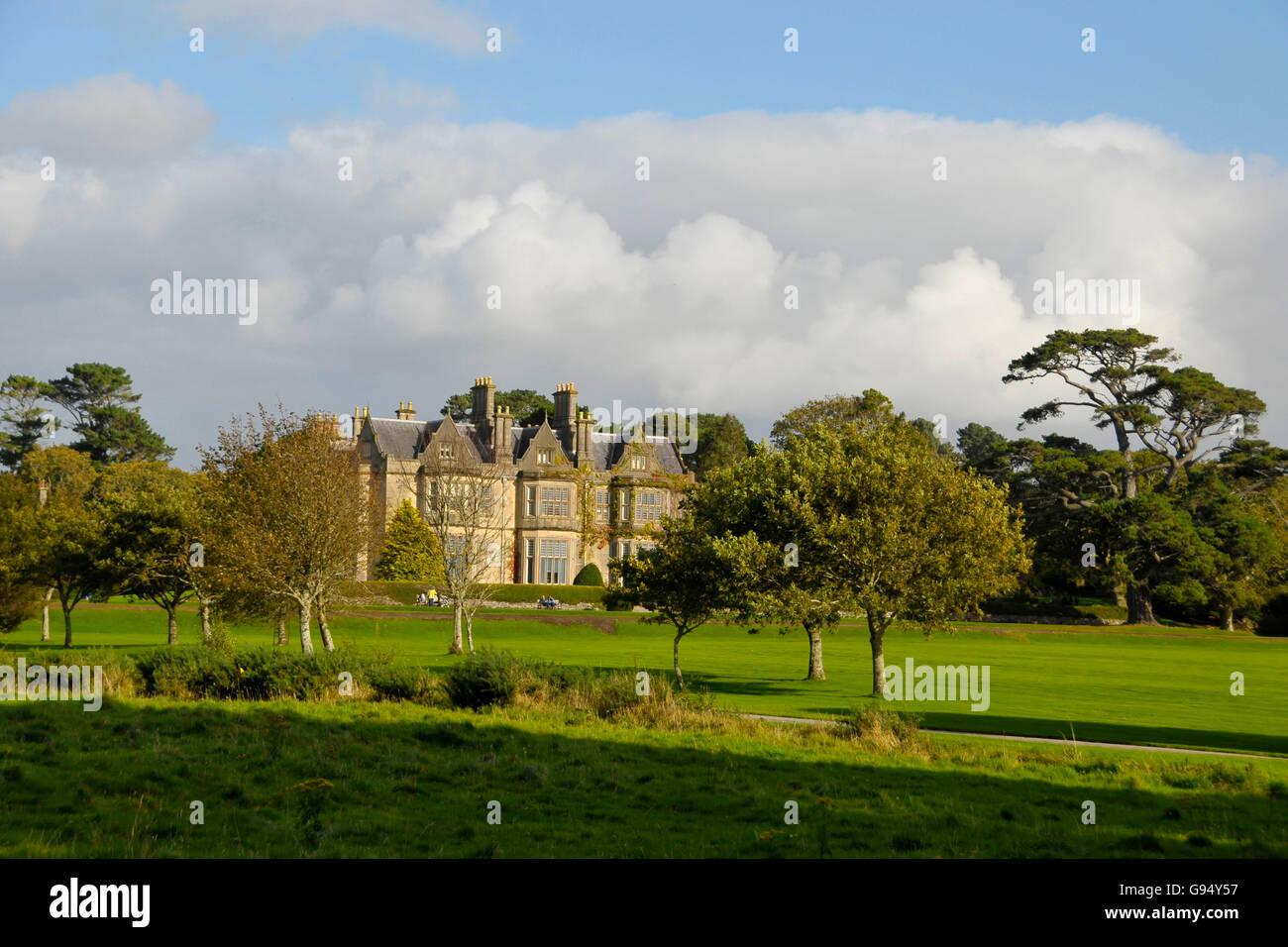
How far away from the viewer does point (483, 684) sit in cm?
→ 2492

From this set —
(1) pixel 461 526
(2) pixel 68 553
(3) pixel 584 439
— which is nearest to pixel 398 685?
(2) pixel 68 553

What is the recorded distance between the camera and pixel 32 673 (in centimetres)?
2755

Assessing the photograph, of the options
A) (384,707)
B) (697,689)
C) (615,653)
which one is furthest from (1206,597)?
(384,707)

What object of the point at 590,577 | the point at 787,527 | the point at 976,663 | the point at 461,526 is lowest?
the point at 976,663

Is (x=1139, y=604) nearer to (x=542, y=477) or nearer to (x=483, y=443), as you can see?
(x=542, y=477)

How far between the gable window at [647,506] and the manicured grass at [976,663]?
83.4ft

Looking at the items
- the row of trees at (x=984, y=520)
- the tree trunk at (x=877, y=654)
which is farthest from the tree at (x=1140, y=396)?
the tree trunk at (x=877, y=654)

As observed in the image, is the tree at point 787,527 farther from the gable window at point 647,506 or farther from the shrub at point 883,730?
the gable window at point 647,506

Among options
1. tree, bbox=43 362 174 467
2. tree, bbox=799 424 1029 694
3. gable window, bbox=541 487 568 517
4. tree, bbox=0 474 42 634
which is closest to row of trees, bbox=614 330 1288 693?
tree, bbox=799 424 1029 694

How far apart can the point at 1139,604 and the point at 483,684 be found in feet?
202

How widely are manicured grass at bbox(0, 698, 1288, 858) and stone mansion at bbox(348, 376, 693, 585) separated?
64.5 metres

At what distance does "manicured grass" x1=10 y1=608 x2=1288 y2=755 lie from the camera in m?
26.8

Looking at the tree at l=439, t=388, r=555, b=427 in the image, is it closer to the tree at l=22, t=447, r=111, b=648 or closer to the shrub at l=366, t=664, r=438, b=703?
the tree at l=22, t=447, r=111, b=648
